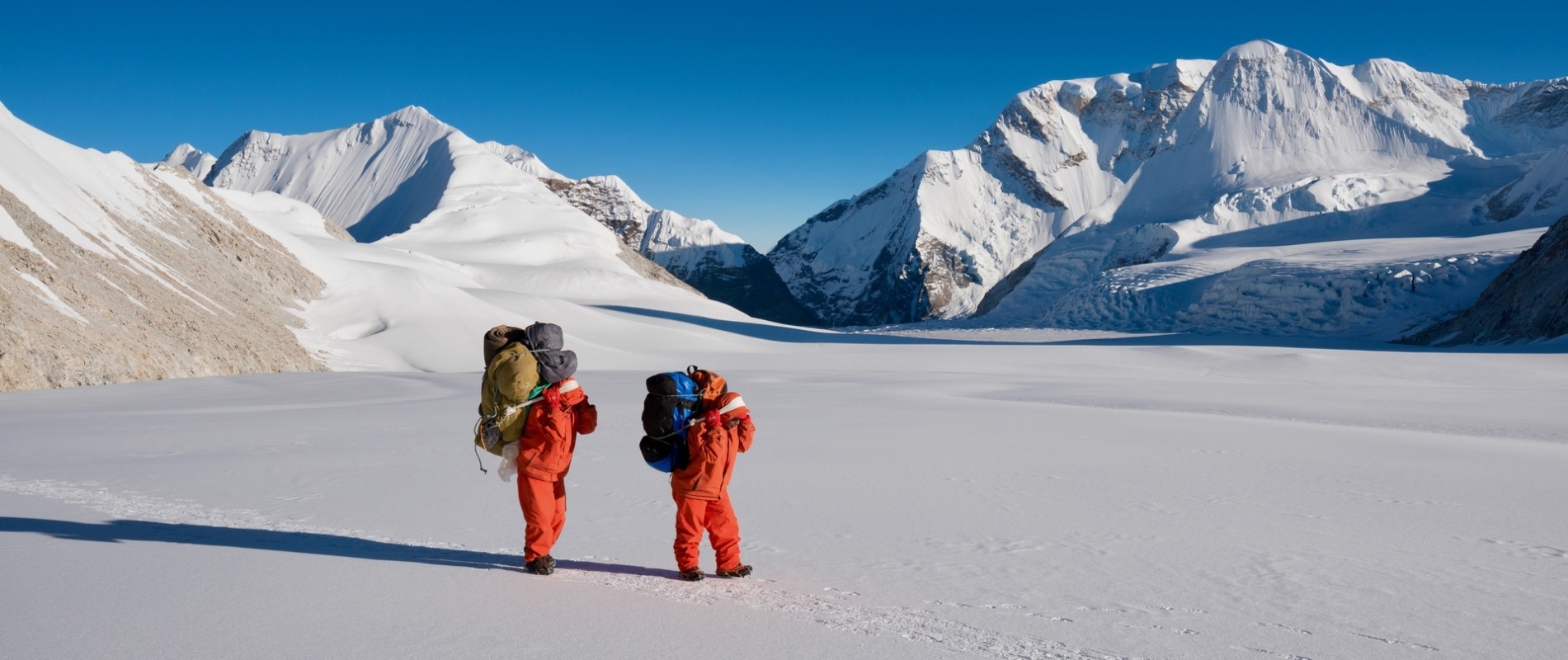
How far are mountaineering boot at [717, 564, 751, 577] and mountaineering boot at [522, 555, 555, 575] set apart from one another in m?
0.82

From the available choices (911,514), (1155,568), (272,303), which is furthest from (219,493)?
(272,303)

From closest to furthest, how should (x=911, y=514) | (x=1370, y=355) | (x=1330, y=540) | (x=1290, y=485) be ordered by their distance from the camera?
(x=1330, y=540) < (x=911, y=514) < (x=1290, y=485) < (x=1370, y=355)

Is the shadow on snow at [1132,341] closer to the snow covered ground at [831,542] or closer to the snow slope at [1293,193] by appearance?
the snow slope at [1293,193]

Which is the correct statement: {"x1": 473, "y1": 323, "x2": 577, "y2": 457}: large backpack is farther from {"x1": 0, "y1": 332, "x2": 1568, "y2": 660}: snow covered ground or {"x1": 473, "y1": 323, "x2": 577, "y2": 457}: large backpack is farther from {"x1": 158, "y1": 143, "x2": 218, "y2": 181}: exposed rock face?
{"x1": 158, "y1": 143, "x2": 218, "y2": 181}: exposed rock face

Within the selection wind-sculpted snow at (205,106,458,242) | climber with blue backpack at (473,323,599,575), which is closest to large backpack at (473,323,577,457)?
climber with blue backpack at (473,323,599,575)

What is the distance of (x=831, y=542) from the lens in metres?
5.03

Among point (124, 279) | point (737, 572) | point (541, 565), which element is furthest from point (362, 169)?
point (737, 572)

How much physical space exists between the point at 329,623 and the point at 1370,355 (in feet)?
97.9

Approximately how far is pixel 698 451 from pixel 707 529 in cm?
38

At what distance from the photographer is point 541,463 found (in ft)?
15.2

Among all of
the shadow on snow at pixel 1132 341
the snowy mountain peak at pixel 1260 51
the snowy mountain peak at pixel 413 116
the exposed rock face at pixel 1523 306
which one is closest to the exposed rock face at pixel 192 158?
the snowy mountain peak at pixel 413 116

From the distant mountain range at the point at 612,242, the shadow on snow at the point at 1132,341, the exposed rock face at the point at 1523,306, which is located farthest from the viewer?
the exposed rock face at the point at 1523,306

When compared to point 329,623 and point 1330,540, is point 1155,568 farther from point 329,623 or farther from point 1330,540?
point 329,623

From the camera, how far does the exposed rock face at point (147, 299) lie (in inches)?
636
